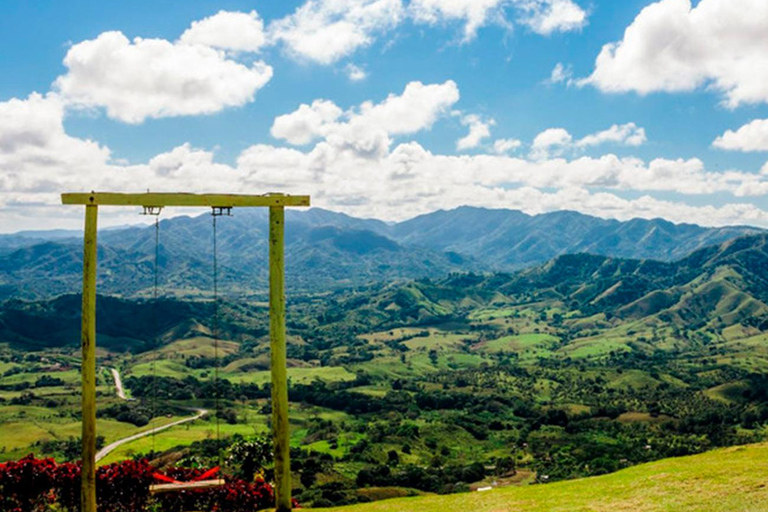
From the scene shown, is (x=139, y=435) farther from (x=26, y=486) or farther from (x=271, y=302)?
(x=271, y=302)

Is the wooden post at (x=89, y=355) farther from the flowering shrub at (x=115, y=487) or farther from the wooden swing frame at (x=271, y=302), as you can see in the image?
the flowering shrub at (x=115, y=487)

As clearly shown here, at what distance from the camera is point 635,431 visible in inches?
6403

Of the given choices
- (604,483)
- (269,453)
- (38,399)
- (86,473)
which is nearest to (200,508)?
(86,473)

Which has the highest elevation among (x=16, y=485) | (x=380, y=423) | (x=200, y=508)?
(x=16, y=485)

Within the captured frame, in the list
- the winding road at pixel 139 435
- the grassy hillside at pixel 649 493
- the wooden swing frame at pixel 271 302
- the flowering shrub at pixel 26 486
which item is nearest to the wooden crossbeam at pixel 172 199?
the wooden swing frame at pixel 271 302

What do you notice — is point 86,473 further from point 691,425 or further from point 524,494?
point 691,425

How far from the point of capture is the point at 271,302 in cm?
1864

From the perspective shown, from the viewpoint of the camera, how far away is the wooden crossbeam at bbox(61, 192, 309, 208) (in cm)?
1808

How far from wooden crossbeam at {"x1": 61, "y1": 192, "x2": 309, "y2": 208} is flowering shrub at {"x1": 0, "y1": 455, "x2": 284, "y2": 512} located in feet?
34.9

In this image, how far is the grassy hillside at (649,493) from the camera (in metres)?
18.1

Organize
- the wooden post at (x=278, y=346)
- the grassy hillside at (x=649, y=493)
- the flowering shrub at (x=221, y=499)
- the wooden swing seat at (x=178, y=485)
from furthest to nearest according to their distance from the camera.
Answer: the flowering shrub at (x=221, y=499), the wooden swing seat at (x=178, y=485), the wooden post at (x=278, y=346), the grassy hillside at (x=649, y=493)

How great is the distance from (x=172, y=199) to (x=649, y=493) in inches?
765

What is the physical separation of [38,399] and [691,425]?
215158mm

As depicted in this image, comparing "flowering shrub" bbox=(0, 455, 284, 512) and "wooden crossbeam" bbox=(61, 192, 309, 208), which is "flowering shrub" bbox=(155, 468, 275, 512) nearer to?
"flowering shrub" bbox=(0, 455, 284, 512)
